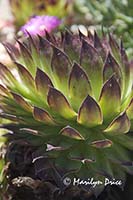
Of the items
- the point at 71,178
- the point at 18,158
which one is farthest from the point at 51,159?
the point at 18,158

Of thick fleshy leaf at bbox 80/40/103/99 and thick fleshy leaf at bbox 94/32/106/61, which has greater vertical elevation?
thick fleshy leaf at bbox 94/32/106/61

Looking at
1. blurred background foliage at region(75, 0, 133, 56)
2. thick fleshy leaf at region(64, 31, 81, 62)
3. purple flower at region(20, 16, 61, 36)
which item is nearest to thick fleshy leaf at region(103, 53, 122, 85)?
thick fleshy leaf at region(64, 31, 81, 62)

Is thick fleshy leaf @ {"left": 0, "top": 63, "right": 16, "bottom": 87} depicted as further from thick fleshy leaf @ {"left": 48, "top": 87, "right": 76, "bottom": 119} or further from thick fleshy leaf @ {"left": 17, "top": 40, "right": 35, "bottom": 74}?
thick fleshy leaf @ {"left": 48, "top": 87, "right": 76, "bottom": 119}

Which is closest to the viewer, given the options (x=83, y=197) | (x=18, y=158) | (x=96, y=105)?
(x=96, y=105)

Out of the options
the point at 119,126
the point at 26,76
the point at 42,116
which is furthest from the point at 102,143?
the point at 26,76

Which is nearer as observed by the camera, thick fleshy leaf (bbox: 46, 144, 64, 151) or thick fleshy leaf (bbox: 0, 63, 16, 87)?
thick fleshy leaf (bbox: 46, 144, 64, 151)

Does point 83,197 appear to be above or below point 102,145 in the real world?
below

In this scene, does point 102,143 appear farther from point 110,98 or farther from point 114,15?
point 114,15

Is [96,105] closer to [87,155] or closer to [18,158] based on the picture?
[87,155]
